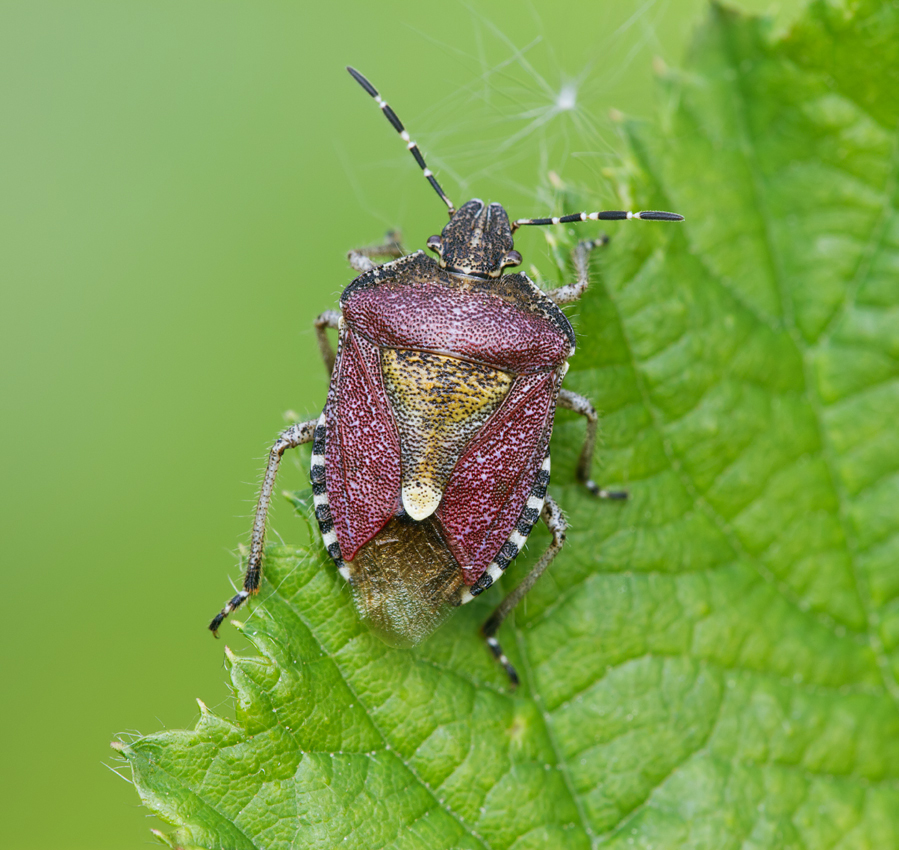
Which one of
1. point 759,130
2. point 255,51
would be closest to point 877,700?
point 759,130

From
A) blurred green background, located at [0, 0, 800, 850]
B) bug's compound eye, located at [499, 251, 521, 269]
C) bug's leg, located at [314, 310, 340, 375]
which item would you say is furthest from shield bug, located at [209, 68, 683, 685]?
blurred green background, located at [0, 0, 800, 850]

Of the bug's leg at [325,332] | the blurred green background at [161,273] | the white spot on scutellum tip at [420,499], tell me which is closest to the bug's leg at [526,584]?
the white spot on scutellum tip at [420,499]

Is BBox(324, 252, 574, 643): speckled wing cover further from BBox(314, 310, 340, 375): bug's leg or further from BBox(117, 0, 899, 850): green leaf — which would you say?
BBox(314, 310, 340, 375): bug's leg

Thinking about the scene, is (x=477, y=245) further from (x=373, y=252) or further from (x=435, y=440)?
(x=435, y=440)

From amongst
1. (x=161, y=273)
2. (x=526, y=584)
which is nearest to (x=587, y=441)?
(x=526, y=584)

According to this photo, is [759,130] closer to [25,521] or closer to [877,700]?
[877,700]

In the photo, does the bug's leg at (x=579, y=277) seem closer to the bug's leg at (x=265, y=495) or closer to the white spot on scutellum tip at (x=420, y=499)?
the white spot on scutellum tip at (x=420, y=499)
